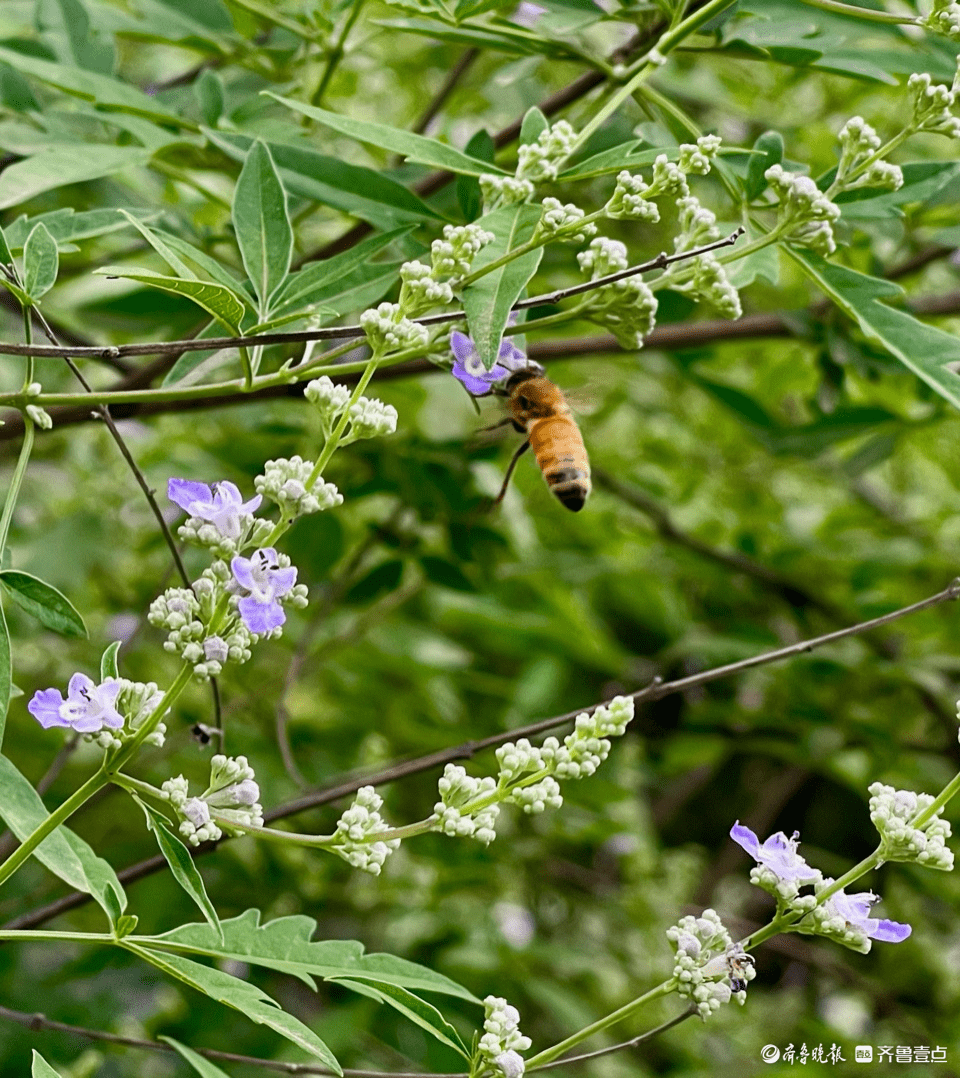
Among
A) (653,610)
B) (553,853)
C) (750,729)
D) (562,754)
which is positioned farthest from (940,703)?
(562,754)

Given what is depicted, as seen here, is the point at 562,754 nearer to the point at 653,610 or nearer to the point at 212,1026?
the point at 212,1026

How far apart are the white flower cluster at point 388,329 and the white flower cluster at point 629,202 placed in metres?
0.24

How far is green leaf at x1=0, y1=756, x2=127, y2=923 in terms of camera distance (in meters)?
1.14

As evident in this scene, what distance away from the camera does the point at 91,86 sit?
167cm

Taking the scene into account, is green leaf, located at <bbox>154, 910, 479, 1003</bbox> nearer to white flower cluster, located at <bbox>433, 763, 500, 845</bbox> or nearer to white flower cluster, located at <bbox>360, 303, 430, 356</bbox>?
white flower cluster, located at <bbox>433, 763, 500, 845</bbox>

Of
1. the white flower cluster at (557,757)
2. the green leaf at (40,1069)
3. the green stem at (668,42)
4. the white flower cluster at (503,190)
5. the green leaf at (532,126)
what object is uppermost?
the green stem at (668,42)

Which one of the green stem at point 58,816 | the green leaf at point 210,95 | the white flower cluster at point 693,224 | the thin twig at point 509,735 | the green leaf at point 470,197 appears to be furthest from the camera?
the green leaf at point 210,95

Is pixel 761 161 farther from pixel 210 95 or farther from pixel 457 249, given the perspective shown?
pixel 210 95

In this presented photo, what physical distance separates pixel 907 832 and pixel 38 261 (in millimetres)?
1001

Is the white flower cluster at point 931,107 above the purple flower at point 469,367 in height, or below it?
above

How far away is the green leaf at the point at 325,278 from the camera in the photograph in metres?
1.31

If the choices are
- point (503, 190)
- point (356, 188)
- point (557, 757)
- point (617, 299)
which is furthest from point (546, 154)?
point (557, 757)

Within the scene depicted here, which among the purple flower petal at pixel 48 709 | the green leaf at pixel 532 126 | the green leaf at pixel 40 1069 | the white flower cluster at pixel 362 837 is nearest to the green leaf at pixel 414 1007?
the white flower cluster at pixel 362 837

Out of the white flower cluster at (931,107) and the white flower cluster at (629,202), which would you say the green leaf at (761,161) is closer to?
the white flower cluster at (931,107)
